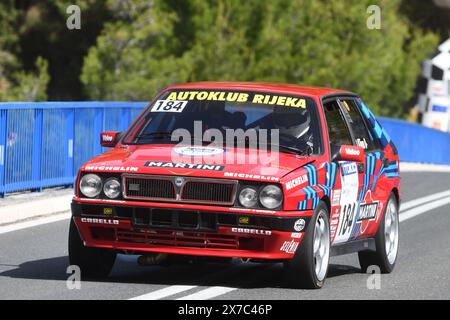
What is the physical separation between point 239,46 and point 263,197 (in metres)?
30.3

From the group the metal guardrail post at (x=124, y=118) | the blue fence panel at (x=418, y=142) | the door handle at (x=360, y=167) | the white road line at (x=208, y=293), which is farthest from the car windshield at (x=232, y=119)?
the blue fence panel at (x=418, y=142)

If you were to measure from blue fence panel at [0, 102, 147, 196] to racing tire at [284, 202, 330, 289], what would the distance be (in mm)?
6637

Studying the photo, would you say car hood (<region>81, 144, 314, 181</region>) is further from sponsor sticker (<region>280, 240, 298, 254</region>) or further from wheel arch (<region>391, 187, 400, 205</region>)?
wheel arch (<region>391, 187, 400, 205</region>)

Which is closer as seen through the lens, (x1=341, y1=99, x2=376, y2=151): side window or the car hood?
the car hood

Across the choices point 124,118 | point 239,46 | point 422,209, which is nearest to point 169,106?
point 422,209

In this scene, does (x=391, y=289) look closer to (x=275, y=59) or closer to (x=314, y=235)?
(x=314, y=235)

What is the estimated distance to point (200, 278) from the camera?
1005 cm

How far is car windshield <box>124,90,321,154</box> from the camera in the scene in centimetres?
999

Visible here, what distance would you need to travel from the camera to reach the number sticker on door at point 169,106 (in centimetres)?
1042

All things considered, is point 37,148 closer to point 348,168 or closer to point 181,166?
point 348,168

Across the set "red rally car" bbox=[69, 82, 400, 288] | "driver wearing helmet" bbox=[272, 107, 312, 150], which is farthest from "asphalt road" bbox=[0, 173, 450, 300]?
"driver wearing helmet" bbox=[272, 107, 312, 150]

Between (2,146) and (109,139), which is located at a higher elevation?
(109,139)
